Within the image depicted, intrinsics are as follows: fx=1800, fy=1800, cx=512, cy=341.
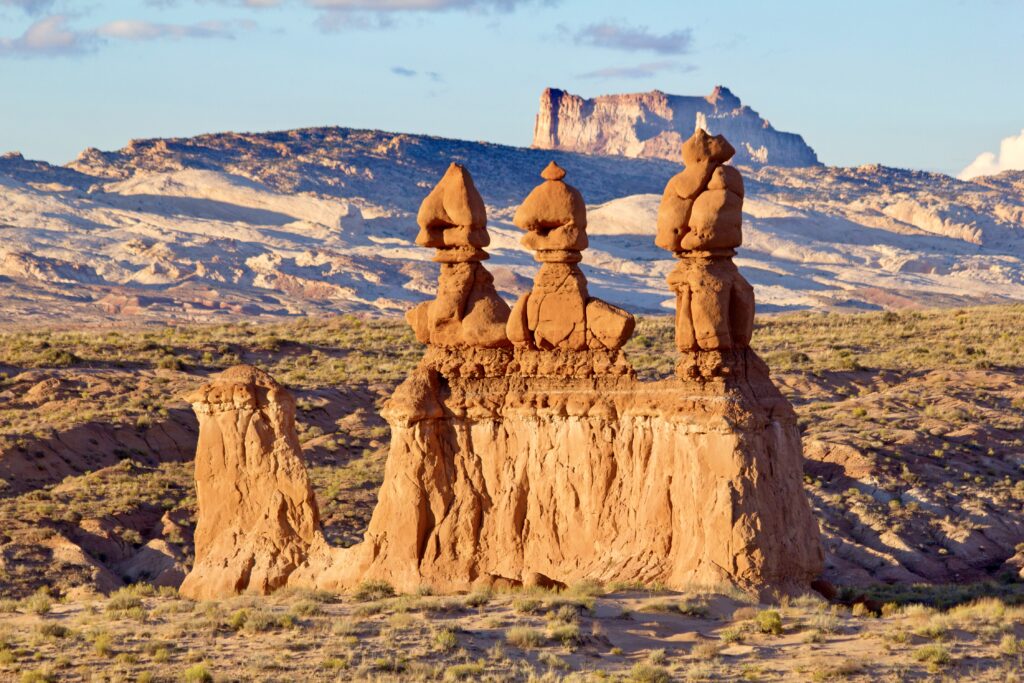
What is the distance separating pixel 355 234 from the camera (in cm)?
14700

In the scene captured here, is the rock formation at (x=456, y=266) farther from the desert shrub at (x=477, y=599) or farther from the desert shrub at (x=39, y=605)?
the desert shrub at (x=39, y=605)

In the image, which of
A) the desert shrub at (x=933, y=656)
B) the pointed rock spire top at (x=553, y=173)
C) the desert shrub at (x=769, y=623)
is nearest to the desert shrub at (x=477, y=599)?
the desert shrub at (x=769, y=623)

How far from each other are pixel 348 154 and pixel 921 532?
151277 mm

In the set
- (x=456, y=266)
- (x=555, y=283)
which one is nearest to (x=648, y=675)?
(x=555, y=283)

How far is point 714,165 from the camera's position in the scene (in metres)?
21.7

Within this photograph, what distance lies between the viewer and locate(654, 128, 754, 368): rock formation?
2117cm

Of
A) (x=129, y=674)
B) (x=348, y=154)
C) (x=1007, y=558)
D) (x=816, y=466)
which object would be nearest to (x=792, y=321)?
(x=816, y=466)

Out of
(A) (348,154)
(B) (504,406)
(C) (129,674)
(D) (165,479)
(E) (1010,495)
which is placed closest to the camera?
(C) (129,674)

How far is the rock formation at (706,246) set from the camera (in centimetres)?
2117

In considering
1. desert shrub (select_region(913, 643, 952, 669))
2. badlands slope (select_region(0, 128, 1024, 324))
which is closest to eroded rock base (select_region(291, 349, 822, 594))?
desert shrub (select_region(913, 643, 952, 669))

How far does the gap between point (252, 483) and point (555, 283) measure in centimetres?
509

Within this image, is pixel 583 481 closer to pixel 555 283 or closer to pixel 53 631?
pixel 555 283

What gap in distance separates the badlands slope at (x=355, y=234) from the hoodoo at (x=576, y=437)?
269 feet

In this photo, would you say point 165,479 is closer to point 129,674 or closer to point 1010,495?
point 1010,495
